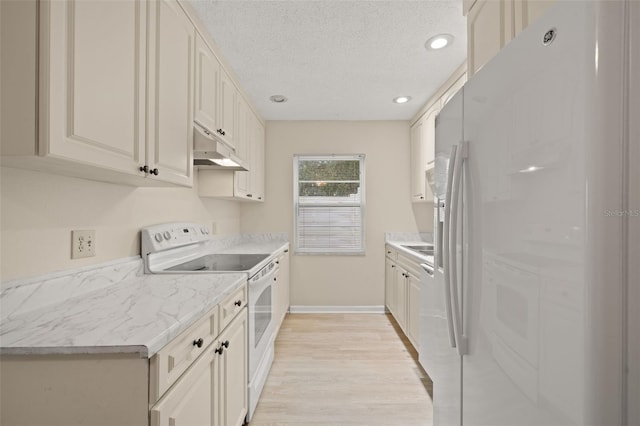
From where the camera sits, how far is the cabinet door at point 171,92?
1.33 m

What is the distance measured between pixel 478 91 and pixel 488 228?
44cm

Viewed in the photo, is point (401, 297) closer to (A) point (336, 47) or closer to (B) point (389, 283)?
(B) point (389, 283)

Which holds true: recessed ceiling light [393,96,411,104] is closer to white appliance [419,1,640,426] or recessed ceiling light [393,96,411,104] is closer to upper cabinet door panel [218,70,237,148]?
upper cabinet door panel [218,70,237,148]

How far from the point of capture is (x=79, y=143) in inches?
36.1

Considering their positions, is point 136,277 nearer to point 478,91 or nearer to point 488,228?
point 488,228

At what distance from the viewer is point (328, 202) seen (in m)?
3.84

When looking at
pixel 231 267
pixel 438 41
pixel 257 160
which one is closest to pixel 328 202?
pixel 257 160

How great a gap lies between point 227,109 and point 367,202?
208 cm

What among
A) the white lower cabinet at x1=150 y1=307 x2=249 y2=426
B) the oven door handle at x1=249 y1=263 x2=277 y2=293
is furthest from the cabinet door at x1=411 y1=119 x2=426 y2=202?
the white lower cabinet at x1=150 y1=307 x2=249 y2=426

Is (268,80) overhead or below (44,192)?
overhead

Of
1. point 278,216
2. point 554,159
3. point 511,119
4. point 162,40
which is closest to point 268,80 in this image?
point 162,40

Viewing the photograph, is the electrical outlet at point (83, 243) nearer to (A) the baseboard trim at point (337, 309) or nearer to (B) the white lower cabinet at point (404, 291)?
(B) the white lower cabinet at point (404, 291)

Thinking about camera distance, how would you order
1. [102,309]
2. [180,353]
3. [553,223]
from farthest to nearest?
[102,309] < [180,353] < [553,223]

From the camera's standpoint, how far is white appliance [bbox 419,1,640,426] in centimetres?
56
